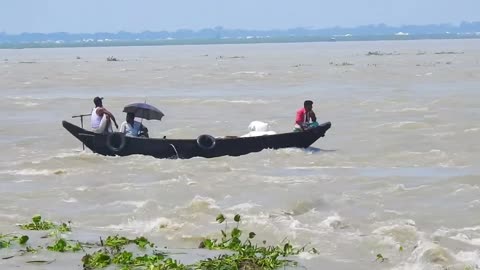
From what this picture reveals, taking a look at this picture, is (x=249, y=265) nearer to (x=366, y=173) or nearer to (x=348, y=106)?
(x=366, y=173)

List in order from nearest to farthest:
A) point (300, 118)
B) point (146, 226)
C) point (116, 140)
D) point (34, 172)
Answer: point (146, 226) → point (34, 172) → point (116, 140) → point (300, 118)

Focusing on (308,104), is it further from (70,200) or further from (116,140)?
(70,200)

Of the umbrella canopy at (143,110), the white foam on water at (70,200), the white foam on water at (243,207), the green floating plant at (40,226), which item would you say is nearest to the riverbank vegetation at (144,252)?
the green floating plant at (40,226)

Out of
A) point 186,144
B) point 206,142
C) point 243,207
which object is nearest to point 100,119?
point 186,144

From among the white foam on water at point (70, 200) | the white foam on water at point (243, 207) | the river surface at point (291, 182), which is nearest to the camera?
the river surface at point (291, 182)

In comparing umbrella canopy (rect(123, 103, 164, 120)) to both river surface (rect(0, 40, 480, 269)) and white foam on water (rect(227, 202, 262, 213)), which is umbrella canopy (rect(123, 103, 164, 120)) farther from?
white foam on water (rect(227, 202, 262, 213))

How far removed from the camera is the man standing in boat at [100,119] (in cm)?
1802

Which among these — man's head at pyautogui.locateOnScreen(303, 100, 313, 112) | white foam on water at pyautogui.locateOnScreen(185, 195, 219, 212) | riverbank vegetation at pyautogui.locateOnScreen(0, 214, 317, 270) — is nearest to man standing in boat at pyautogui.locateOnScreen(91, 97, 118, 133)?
man's head at pyautogui.locateOnScreen(303, 100, 313, 112)

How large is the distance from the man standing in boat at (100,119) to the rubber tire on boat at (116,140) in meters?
0.29

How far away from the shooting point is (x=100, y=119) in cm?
1820

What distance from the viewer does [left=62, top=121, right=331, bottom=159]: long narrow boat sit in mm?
17750

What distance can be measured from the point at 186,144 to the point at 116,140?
4.45 ft

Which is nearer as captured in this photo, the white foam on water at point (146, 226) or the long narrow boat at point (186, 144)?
the white foam on water at point (146, 226)

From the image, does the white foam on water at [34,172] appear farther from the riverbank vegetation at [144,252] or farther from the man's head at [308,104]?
the riverbank vegetation at [144,252]
